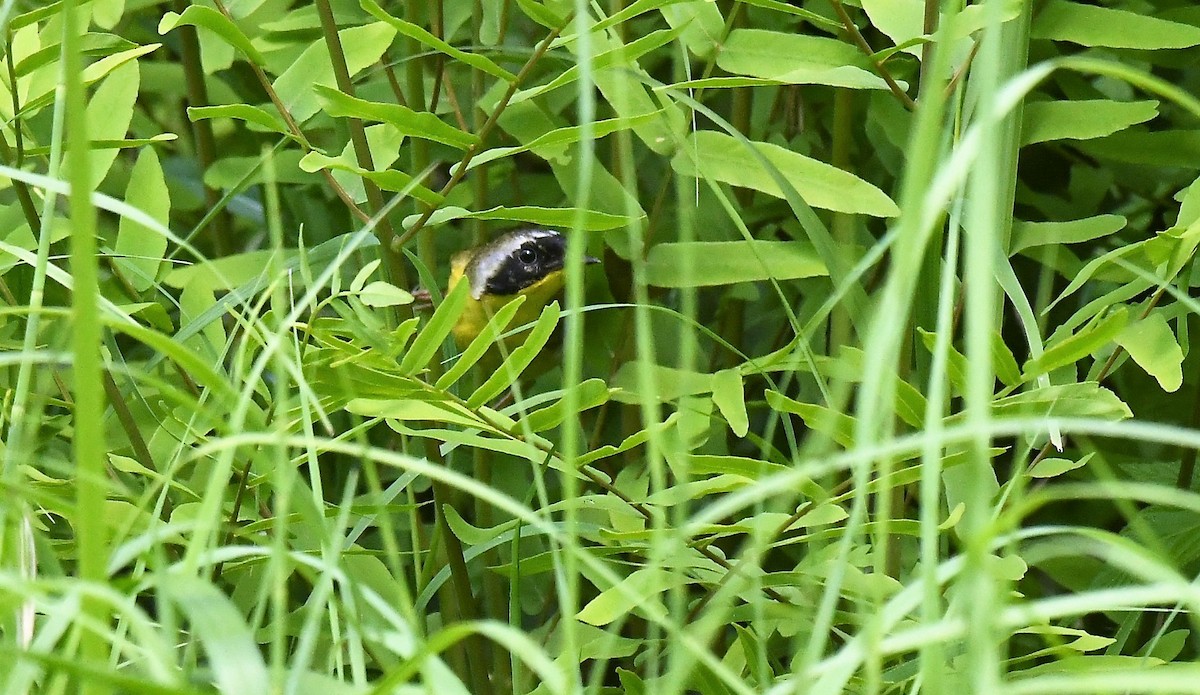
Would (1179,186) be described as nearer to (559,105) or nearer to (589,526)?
(559,105)

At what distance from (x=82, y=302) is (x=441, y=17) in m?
0.63

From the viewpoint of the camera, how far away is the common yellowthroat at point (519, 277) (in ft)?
5.55

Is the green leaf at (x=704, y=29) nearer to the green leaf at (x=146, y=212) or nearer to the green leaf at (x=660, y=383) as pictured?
the green leaf at (x=660, y=383)

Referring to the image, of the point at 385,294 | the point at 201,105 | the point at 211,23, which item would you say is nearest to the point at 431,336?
the point at 385,294

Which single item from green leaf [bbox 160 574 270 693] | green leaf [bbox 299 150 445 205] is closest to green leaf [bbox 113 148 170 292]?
green leaf [bbox 299 150 445 205]

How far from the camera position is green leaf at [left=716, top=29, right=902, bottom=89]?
2.93 ft

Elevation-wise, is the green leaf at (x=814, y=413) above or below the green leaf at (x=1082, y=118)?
below

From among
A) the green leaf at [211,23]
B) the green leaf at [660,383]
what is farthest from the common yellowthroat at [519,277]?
the green leaf at [211,23]

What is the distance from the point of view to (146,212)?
37.3 inches

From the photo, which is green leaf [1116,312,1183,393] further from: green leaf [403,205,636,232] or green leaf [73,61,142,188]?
green leaf [73,61,142,188]

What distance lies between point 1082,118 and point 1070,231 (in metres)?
0.08

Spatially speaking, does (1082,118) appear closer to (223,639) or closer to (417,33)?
(417,33)

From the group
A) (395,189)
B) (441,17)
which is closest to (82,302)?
(395,189)

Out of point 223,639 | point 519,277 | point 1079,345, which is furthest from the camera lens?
point 519,277
